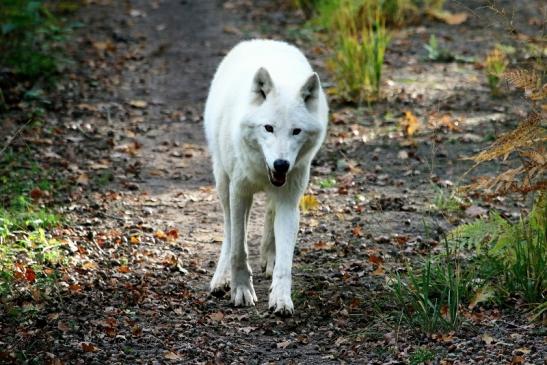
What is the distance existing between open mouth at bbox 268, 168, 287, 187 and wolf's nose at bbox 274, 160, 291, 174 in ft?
0.15

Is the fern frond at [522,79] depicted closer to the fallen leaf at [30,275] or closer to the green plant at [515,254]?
the green plant at [515,254]

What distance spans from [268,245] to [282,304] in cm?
103

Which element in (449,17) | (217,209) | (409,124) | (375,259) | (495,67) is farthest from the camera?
(449,17)

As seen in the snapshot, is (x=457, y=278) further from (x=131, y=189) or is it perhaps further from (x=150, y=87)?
(x=150, y=87)

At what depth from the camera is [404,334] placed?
5.03 meters

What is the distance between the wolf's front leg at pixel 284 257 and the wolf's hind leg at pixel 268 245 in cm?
59

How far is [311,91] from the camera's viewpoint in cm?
549

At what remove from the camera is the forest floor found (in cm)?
499

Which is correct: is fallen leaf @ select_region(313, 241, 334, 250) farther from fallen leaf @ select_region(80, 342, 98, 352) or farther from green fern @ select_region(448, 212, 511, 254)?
fallen leaf @ select_region(80, 342, 98, 352)

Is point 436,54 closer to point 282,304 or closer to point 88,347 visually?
point 282,304

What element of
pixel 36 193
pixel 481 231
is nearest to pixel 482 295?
pixel 481 231

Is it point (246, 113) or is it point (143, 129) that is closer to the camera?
point (246, 113)

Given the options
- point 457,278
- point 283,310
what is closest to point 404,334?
point 457,278

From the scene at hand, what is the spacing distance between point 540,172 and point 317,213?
9.07ft
